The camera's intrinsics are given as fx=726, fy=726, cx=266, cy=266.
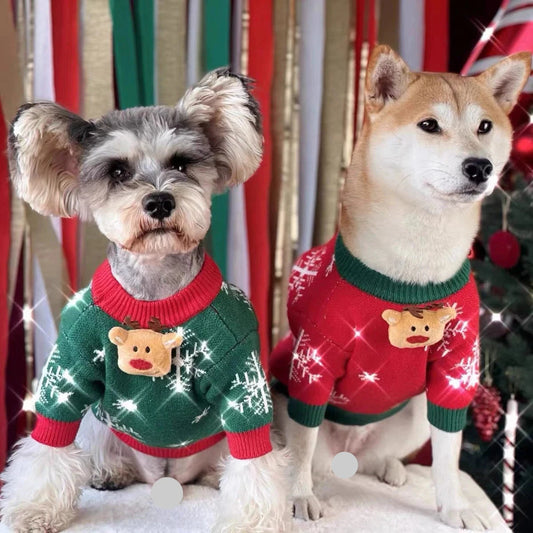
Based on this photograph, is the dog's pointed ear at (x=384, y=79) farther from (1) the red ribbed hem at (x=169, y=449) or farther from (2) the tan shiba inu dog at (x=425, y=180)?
(1) the red ribbed hem at (x=169, y=449)

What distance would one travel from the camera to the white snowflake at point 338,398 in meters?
1.39

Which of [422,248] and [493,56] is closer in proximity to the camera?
[422,248]

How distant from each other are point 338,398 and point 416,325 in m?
0.25

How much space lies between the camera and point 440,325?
4.10ft

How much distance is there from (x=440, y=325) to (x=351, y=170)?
0.33 metres

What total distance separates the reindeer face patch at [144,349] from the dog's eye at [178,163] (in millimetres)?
268

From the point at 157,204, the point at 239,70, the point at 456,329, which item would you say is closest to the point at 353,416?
the point at 456,329

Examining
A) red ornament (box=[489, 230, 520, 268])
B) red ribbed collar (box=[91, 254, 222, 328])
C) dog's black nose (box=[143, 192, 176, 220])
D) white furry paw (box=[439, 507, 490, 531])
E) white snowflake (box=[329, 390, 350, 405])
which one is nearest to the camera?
dog's black nose (box=[143, 192, 176, 220])

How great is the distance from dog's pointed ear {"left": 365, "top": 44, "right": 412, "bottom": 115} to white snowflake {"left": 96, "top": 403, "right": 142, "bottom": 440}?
0.70 meters

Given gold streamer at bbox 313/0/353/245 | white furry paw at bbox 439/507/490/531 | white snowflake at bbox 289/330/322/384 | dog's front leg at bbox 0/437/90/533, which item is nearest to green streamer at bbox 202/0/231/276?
gold streamer at bbox 313/0/353/245

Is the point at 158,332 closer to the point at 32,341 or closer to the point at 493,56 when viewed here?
the point at 32,341

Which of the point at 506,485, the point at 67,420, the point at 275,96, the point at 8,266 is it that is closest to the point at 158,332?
the point at 67,420

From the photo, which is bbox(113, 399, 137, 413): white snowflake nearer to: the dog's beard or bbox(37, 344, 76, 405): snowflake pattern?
bbox(37, 344, 76, 405): snowflake pattern

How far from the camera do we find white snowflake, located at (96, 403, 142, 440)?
1.26 m
